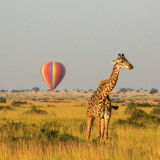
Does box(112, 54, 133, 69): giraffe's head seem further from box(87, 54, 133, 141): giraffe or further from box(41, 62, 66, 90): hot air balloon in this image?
box(41, 62, 66, 90): hot air balloon

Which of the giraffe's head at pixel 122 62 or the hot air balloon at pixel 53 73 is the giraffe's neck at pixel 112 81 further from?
the hot air balloon at pixel 53 73

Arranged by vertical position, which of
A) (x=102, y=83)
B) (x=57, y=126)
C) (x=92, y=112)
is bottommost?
(x=57, y=126)

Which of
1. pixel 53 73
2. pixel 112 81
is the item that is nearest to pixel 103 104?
pixel 112 81

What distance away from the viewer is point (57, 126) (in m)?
16.5

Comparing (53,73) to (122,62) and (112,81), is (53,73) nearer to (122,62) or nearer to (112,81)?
(112,81)

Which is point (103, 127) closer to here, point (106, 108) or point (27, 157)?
point (106, 108)

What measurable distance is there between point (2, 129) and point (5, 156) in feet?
22.5

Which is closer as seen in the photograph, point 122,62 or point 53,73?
point 122,62

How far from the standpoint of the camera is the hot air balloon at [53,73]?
75738 millimetres

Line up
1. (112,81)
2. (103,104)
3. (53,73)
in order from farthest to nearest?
(53,73) → (103,104) → (112,81)

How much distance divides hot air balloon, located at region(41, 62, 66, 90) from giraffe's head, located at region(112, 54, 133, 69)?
66187mm

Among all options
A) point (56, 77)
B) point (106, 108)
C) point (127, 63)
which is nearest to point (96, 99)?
point (106, 108)

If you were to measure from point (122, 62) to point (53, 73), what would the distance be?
219 ft

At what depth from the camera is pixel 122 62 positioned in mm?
9430
